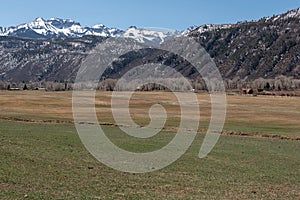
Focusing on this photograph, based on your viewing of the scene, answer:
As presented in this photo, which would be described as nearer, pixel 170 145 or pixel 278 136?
pixel 170 145

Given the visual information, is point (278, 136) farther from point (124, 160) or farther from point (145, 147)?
point (124, 160)

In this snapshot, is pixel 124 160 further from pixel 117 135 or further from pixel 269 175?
pixel 117 135

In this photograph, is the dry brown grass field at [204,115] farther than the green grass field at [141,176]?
Yes

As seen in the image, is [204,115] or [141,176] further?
[204,115]

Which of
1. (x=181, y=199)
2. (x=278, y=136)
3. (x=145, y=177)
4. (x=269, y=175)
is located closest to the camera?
(x=181, y=199)

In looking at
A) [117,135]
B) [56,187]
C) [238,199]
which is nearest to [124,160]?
[56,187]

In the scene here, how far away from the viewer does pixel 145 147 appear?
45438 mm

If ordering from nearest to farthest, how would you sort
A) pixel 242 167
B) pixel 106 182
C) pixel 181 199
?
pixel 181 199
pixel 106 182
pixel 242 167

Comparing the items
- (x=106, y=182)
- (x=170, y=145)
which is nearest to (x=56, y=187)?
(x=106, y=182)

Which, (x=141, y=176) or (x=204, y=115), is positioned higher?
(x=141, y=176)

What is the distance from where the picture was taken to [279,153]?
44.5 m

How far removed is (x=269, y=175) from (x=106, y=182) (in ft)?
39.3

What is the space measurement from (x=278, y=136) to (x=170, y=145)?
20.9m

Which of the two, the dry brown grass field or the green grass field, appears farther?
the dry brown grass field
